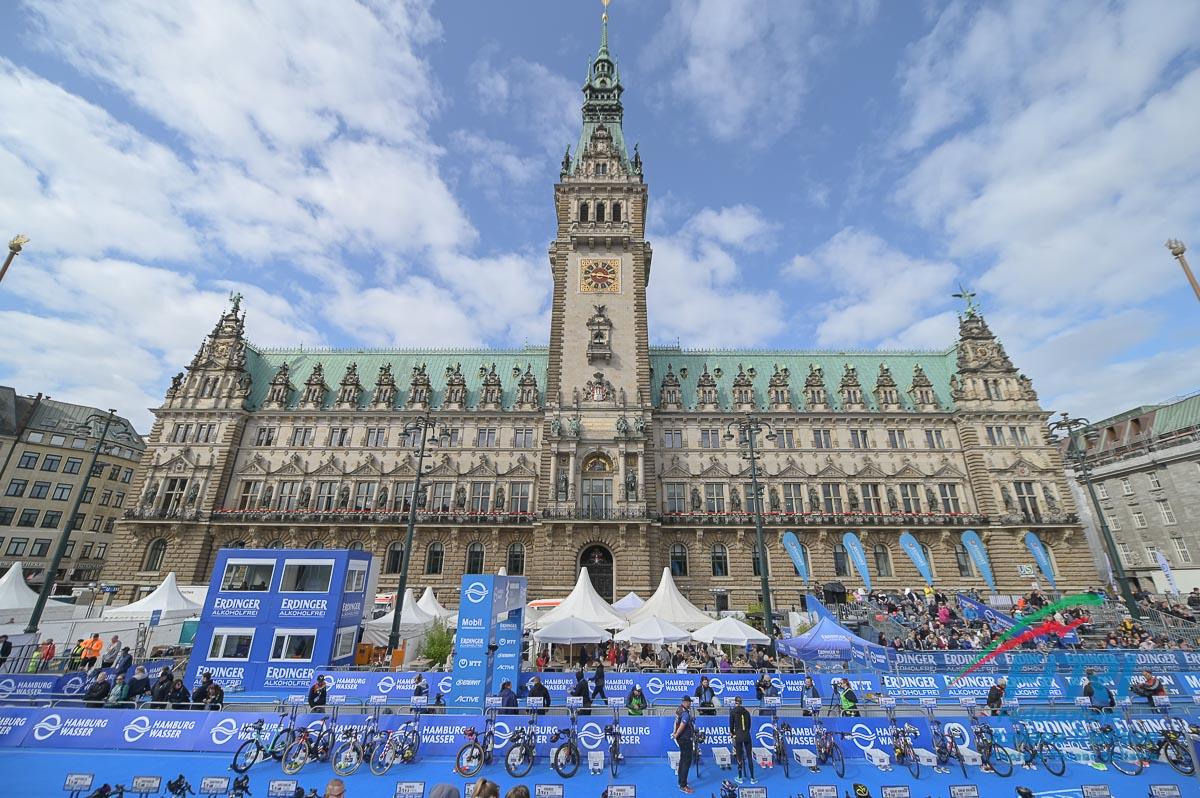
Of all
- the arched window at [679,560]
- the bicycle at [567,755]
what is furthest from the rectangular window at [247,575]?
the arched window at [679,560]

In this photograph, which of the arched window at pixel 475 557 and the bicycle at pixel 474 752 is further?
the arched window at pixel 475 557

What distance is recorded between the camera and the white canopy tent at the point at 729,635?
2256cm

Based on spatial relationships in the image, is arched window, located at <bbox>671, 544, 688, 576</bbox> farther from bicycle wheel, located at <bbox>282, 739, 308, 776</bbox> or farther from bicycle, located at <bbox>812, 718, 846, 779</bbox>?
bicycle wheel, located at <bbox>282, 739, 308, 776</bbox>

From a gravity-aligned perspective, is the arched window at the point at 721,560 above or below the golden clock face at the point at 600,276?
below

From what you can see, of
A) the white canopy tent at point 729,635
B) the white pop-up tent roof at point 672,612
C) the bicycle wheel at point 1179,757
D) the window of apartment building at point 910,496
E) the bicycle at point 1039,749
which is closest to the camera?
the bicycle wheel at point 1179,757

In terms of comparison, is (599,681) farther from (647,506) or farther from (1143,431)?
(1143,431)

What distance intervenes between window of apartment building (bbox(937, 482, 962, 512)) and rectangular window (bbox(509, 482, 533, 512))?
35.8 m

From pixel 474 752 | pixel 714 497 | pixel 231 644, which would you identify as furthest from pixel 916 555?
pixel 231 644

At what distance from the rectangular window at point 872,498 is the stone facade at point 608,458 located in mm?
196

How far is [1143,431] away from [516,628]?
223ft

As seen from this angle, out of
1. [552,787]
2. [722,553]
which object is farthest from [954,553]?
[552,787]

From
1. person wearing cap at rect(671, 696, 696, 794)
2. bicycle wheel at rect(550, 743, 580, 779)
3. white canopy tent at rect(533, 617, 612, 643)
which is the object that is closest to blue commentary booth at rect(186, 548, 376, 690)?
white canopy tent at rect(533, 617, 612, 643)

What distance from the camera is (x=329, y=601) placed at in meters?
20.8

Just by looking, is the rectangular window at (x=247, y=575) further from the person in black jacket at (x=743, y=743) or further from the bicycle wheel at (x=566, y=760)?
the person in black jacket at (x=743, y=743)
